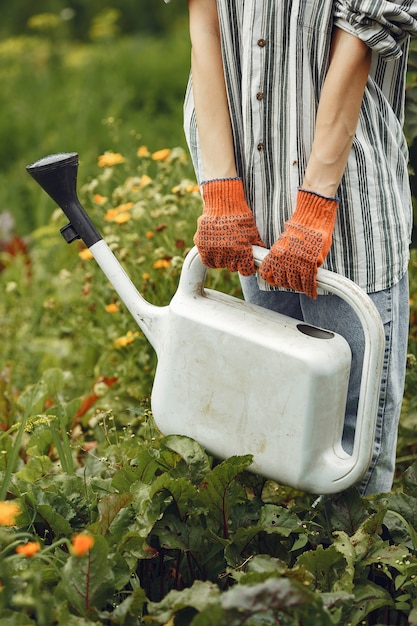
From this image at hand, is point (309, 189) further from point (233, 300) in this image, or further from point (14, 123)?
point (14, 123)

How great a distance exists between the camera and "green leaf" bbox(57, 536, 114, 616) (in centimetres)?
138

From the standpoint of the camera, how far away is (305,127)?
1626 millimetres

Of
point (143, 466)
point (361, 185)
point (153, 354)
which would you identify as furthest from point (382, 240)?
point (153, 354)

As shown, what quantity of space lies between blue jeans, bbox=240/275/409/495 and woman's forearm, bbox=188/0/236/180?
0.29m

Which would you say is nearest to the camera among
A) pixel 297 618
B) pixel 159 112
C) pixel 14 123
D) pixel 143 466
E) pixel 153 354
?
pixel 297 618

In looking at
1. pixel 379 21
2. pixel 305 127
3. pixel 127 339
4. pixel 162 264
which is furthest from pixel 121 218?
pixel 379 21

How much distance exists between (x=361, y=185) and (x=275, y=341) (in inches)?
13.4

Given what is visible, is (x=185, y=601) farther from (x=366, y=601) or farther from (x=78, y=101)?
(x=78, y=101)

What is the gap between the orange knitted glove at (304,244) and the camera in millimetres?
1533

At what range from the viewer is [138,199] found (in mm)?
2729

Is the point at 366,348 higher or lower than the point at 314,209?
lower

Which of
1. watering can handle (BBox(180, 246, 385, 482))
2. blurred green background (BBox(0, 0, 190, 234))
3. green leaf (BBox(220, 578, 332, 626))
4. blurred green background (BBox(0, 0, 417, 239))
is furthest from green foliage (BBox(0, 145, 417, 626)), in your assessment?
blurred green background (BBox(0, 0, 190, 234))

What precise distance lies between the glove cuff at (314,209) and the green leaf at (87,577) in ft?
2.17

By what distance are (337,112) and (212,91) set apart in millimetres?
275
